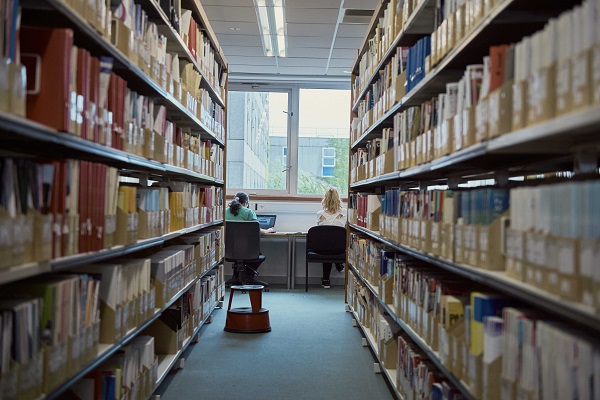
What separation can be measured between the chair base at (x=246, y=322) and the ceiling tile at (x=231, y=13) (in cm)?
281

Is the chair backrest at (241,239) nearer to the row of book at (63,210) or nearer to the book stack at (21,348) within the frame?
the row of book at (63,210)

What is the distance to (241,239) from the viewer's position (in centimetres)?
692

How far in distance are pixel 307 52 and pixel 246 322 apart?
351 centimetres

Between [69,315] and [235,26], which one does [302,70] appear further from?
[69,315]

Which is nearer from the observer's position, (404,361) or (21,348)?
(21,348)

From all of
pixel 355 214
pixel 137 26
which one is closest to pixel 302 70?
pixel 355 214

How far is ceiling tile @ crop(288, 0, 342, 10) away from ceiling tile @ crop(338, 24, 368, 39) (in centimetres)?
55

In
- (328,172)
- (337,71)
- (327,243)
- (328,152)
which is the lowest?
(327,243)

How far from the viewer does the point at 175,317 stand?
3.89 meters

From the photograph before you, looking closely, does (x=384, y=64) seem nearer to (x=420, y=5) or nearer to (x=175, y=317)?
(x=420, y=5)

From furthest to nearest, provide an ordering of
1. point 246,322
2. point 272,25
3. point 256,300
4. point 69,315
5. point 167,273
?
point 272,25 < point 256,300 < point 246,322 < point 167,273 < point 69,315

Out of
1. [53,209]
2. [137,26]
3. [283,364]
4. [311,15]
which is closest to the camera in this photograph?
[53,209]

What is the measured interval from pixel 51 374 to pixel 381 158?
8.66ft

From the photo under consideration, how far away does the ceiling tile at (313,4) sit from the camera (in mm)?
5555
